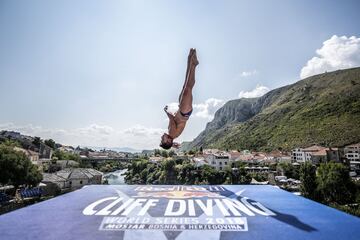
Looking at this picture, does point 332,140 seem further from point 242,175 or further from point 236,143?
point 236,143

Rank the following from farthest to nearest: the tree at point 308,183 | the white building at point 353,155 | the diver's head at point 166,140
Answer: the white building at point 353,155, the tree at point 308,183, the diver's head at point 166,140

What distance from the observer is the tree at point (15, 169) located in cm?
2778

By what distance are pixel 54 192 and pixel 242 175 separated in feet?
110

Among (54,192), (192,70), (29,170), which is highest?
(192,70)

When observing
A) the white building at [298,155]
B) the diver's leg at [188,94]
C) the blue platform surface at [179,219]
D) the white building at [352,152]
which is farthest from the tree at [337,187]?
the white building at [352,152]

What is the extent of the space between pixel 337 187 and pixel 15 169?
36914 millimetres

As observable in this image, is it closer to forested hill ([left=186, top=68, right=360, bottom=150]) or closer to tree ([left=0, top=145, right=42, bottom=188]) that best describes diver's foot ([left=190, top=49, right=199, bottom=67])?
tree ([left=0, top=145, right=42, bottom=188])

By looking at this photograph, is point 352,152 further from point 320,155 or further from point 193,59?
point 193,59

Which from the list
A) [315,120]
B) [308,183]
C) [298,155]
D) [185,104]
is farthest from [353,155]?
[185,104]

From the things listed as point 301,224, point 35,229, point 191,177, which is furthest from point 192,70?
point 191,177

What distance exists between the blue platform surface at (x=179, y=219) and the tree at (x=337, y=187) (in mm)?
28036

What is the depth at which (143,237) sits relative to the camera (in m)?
4.84

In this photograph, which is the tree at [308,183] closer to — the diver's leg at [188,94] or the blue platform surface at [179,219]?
the blue platform surface at [179,219]

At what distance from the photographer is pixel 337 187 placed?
31297 mm
